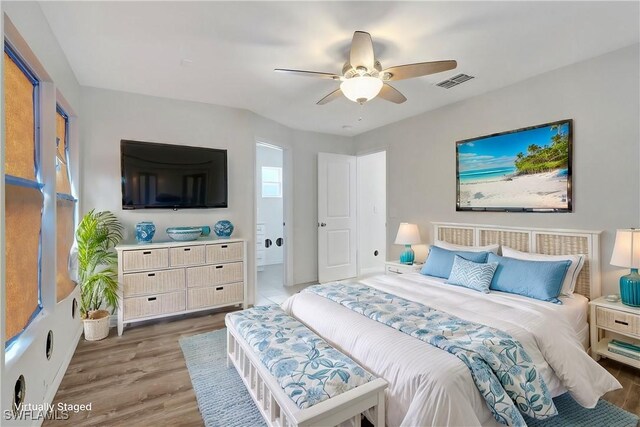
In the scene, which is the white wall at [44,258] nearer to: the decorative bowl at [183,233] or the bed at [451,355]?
the decorative bowl at [183,233]

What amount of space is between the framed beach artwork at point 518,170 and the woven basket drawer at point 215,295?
2.85 m

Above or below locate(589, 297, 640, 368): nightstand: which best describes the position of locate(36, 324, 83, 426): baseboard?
below

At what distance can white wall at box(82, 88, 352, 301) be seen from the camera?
3260 mm

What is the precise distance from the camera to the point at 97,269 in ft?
10.7

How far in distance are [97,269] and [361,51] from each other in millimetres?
3383

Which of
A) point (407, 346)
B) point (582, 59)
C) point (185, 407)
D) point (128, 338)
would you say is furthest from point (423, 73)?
point (128, 338)

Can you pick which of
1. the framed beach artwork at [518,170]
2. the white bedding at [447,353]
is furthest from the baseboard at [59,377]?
the framed beach artwork at [518,170]

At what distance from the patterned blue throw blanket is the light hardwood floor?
0.99 metres

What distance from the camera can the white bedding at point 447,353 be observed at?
1365 millimetres

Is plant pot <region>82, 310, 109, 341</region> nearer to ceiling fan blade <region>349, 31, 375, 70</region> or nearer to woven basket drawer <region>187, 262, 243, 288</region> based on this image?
woven basket drawer <region>187, 262, 243, 288</region>

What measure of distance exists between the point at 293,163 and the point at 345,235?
1.50 metres

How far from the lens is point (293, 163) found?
482cm

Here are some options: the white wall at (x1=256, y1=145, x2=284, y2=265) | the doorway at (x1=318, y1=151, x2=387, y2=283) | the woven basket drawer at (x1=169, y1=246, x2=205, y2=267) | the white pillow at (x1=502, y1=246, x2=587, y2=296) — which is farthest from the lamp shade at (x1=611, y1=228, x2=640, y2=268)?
the white wall at (x1=256, y1=145, x2=284, y2=265)

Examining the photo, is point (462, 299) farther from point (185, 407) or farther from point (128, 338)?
point (128, 338)
